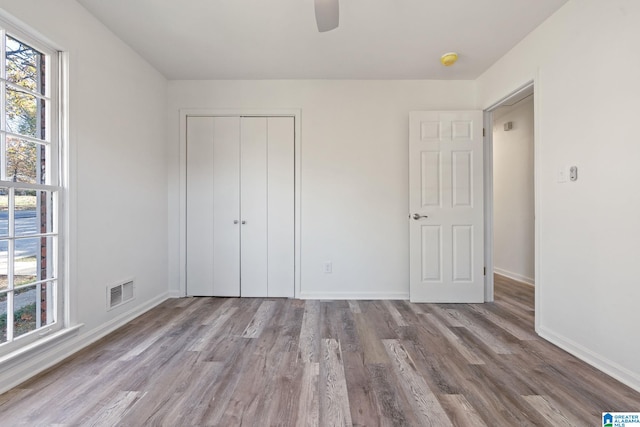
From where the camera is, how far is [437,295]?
2955mm

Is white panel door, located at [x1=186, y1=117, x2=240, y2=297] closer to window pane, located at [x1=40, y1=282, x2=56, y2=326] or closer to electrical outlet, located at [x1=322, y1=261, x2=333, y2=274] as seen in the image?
electrical outlet, located at [x1=322, y1=261, x2=333, y2=274]

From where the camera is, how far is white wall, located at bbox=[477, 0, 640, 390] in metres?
1.57

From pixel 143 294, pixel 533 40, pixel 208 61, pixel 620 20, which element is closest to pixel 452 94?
pixel 533 40

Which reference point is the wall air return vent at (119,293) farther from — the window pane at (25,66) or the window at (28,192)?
the window pane at (25,66)

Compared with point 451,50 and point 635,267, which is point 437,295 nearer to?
point 635,267

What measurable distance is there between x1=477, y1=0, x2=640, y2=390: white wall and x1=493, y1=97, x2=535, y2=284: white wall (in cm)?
171

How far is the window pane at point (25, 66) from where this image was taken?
1646 mm

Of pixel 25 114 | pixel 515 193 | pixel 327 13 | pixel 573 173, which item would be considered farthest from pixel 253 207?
pixel 515 193

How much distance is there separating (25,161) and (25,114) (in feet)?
0.96

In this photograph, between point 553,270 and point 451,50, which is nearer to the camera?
point 553,270

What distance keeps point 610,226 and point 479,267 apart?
1369 mm

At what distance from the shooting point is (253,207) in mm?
3129

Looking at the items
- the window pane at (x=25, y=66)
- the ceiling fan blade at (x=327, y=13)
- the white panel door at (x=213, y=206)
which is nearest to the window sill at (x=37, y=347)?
the white panel door at (x=213, y=206)

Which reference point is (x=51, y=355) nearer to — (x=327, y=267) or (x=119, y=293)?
(x=119, y=293)
